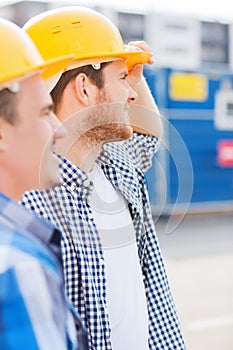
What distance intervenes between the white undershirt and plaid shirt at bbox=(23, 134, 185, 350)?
63 mm

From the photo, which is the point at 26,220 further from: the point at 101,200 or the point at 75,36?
the point at 75,36

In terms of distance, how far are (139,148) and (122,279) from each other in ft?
2.16

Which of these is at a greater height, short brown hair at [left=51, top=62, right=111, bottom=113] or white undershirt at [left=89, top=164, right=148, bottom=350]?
short brown hair at [left=51, top=62, right=111, bottom=113]

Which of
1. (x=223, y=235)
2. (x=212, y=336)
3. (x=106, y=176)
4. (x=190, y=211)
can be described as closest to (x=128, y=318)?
(x=106, y=176)

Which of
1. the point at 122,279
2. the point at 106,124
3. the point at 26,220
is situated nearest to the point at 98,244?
the point at 122,279

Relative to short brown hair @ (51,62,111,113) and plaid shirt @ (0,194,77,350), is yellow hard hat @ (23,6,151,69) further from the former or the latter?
plaid shirt @ (0,194,77,350)

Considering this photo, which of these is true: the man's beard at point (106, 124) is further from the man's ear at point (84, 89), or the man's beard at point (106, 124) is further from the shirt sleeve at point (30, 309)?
the shirt sleeve at point (30, 309)

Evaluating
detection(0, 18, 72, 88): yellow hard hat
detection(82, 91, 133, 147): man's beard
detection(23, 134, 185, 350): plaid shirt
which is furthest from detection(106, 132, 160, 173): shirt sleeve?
detection(0, 18, 72, 88): yellow hard hat

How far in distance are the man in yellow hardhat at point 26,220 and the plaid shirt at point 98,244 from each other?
1.61 feet

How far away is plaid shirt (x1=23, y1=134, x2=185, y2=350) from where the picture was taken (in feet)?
6.87

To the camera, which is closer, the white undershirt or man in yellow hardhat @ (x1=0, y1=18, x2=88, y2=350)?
man in yellow hardhat @ (x1=0, y1=18, x2=88, y2=350)

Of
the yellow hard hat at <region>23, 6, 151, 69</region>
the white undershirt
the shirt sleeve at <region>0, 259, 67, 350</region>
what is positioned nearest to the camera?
the shirt sleeve at <region>0, 259, 67, 350</region>

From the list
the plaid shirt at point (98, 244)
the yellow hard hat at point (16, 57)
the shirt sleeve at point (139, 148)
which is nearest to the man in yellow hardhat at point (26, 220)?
the yellow hard hat at point (16, 57)

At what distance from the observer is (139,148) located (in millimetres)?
2770
